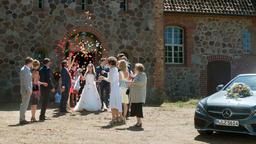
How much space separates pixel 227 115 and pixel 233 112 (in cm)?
16

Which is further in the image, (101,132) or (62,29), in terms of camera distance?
(62,29)

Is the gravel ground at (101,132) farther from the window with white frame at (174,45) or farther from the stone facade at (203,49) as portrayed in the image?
the window with white frame at (174,45)

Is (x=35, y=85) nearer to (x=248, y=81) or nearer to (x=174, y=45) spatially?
(x=248, y=81)

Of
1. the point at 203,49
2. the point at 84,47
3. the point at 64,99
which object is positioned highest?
the point at 203,49

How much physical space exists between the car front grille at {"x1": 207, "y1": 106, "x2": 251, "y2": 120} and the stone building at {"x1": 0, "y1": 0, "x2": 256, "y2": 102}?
10.4 metres

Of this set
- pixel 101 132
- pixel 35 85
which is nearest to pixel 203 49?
pixel 35 85

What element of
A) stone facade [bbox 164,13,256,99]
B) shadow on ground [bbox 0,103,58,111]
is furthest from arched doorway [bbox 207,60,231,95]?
shadow on ground [bbox 0,103,58,111]

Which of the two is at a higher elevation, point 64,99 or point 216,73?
point 216,73

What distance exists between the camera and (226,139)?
10.6 m

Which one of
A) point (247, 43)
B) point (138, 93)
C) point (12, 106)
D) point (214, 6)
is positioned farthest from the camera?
point (247, 43)

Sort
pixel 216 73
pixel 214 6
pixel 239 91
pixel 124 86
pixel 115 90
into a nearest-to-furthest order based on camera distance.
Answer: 1. pixel 239 91
2. pixel 115 90
3. pixel 124 86
4. pixel 214 6
5. pixel 216 73

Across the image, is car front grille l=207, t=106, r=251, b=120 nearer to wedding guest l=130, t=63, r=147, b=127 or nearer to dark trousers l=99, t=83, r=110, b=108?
wedding guest l=130, t=63, r=147, b=127

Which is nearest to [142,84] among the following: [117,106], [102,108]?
[117,106]

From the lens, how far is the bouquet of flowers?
1077 cm
